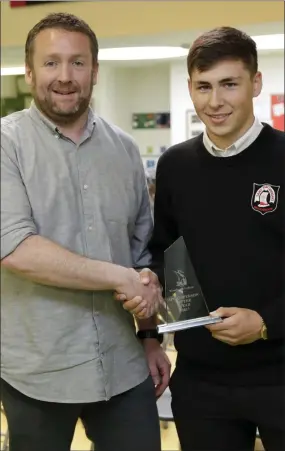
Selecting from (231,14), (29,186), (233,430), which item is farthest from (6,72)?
(231,14)

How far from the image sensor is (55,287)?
950 mm

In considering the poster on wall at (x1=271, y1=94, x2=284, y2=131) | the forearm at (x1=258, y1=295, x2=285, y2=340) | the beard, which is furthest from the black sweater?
the poster on wall at (x1=271, y1=94, x2=284, y2=131)

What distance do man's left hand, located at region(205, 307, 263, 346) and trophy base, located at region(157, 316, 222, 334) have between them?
1 centimetres

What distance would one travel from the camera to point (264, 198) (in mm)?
1009

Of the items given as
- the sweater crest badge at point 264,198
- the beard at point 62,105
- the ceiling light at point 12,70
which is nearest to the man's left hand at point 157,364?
the sweater crest badge at point 264,198

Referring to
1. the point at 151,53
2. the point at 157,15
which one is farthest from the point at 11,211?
the point at 157,15

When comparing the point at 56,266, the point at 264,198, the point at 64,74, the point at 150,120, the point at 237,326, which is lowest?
the point at 237,326

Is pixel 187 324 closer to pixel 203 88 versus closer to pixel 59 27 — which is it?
pixel 203 88

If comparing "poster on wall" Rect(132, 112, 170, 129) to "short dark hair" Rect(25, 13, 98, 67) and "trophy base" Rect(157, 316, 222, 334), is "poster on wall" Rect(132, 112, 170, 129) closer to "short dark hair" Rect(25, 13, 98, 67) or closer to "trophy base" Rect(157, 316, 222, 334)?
"short dark hair" Rect(25, 13, 98, 67)

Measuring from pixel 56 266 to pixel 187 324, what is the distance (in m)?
0.26

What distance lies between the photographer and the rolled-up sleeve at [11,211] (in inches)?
34.7

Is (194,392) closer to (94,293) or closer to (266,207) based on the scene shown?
(94,293)

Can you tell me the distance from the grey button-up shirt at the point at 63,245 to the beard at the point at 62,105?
0.02 metres

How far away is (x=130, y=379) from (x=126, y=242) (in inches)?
11.2
